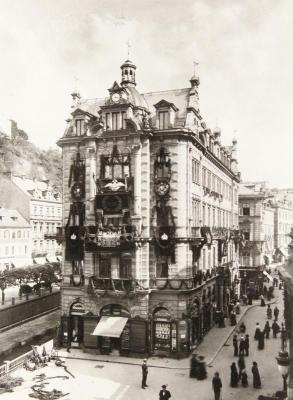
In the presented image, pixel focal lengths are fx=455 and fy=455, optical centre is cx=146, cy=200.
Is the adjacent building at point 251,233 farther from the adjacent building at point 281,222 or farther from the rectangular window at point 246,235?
the adjacent building at point 281,222

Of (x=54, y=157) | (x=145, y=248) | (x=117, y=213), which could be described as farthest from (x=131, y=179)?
(x=54, y=157)

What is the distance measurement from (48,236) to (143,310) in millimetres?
9949

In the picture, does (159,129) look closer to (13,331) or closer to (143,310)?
(143,310)

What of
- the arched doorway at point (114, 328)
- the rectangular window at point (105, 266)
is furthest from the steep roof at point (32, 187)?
the arched doorway at point (114, 328)

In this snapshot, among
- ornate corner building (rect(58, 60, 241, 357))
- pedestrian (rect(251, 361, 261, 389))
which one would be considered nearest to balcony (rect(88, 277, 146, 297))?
ornate corner building (rect(58, 60, 241, 357))

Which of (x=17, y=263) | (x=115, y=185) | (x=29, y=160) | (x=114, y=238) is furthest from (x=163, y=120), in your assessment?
(x=29, y=160)

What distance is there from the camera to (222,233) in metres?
47.6

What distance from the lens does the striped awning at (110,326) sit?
1280 inches

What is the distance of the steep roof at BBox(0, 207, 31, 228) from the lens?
68062 mm

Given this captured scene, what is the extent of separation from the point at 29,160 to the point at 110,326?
8472cm

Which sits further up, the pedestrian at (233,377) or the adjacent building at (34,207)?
the adjacent building at (34,207)

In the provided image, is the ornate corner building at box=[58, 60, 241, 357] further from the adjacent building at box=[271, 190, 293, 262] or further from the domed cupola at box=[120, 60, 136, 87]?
the adjacent building at box=[271, 190, 293, 262]

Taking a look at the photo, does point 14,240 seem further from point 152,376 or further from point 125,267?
point 152,376

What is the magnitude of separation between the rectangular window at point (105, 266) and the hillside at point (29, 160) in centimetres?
6013
